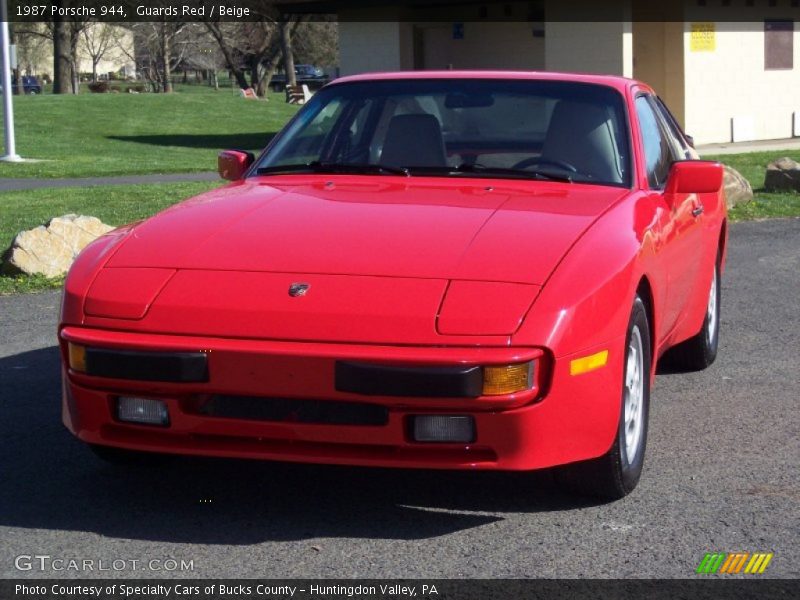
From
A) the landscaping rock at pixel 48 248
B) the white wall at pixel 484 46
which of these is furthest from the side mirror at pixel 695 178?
the white wall at pixel 484 46

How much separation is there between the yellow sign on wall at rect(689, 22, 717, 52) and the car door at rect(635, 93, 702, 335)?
20130 mm

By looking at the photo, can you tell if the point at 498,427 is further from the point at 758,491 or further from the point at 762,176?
the point at 762,176

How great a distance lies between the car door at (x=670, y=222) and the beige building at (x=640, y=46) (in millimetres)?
18769

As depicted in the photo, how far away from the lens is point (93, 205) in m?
15.4

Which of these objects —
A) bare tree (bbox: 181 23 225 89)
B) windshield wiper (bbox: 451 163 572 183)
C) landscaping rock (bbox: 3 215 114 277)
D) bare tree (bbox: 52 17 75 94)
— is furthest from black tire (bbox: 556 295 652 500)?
bare tree (bbox: 181 23 225 89)

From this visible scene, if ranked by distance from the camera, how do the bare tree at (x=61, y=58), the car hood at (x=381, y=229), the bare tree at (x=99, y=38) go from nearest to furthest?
the car hood at (x=381, y=229), the bare tree at (x=61, y=58), the bare tree at (x=99, y=38)

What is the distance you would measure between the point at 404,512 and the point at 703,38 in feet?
75.3

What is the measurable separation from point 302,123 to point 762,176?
552 inches

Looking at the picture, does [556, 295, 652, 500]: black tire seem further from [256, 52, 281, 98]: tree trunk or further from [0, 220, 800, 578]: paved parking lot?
[256, 52, 281, 98]: tree trunk

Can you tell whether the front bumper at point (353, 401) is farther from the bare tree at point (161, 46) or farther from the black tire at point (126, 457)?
the bare tree at point (161, 46)

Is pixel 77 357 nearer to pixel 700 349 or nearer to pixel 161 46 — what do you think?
pixel 700 349

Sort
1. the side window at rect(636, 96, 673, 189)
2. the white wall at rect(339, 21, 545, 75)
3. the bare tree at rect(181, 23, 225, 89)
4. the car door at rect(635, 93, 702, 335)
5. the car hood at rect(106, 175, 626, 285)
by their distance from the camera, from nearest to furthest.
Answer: the car hood at rect(106, 175, 626, 285) < the car door at rect(635, 93, 702, 335) < the side window at rect(636, 96, 673, 189) < the white wall at rect(339, 21, 545, 75) < the bare tree at rect(181, 23, 225, 89)

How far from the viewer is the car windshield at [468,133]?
5375 mm
